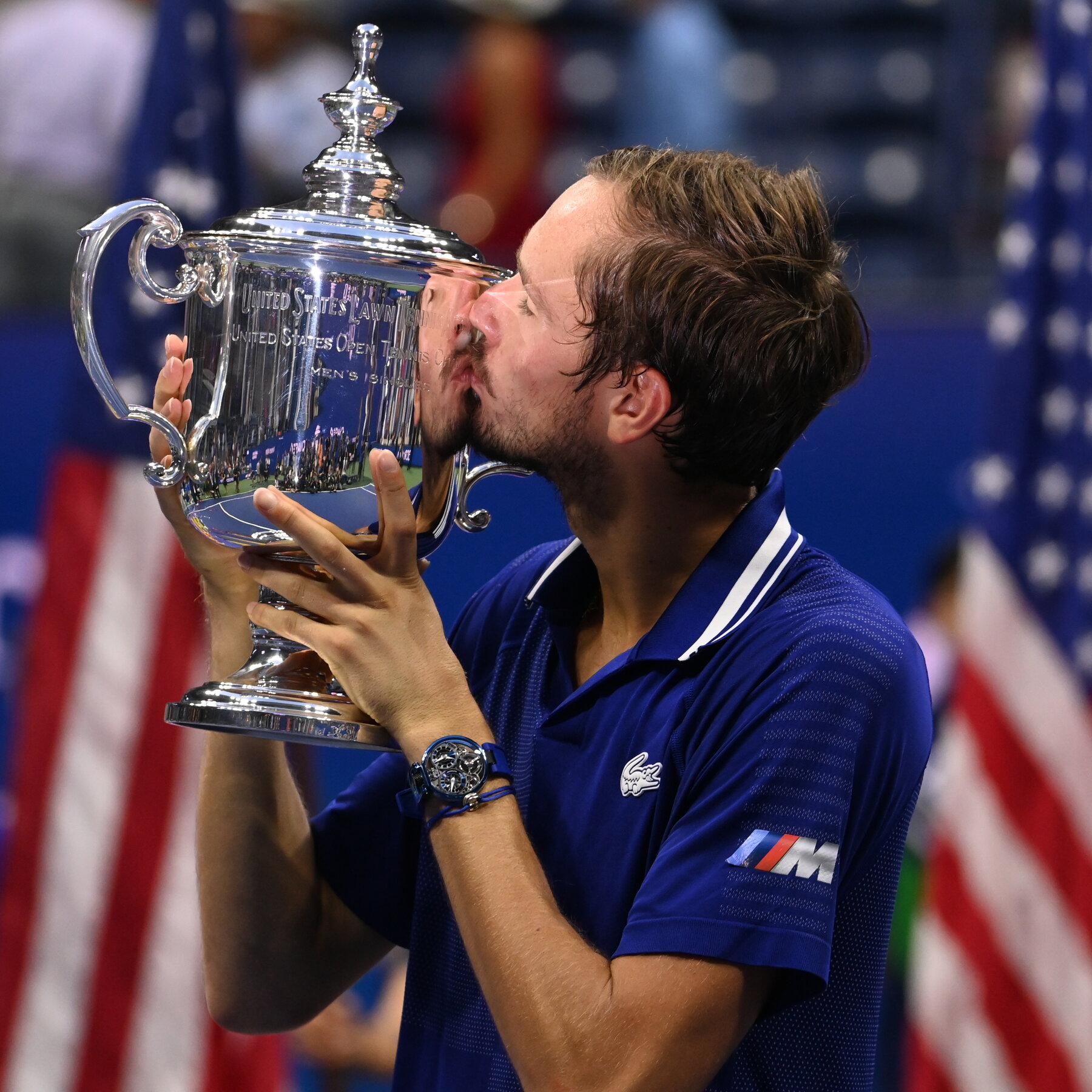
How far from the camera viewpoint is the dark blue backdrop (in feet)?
12.1

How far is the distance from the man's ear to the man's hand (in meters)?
0.19

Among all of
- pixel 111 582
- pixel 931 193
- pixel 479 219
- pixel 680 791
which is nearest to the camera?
pixel 680 791

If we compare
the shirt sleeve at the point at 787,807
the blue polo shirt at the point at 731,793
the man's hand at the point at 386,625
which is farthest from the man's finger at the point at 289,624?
the shirt sleeve at the point at 787,807

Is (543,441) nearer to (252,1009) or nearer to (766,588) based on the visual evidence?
(766,588)

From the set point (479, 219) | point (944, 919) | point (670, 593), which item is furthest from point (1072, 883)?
point (479, 219)

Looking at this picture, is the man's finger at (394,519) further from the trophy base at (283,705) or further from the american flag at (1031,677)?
the american flag at (1031,677)

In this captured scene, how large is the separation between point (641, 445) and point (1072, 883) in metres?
1.75

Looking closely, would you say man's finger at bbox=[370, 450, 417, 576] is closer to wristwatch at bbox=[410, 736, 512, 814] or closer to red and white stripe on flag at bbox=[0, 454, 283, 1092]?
wristwatch at bbox=[410, 736, 512, 814]

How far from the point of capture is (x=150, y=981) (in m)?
2.90

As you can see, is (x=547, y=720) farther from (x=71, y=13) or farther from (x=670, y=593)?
(x=71, y=13)

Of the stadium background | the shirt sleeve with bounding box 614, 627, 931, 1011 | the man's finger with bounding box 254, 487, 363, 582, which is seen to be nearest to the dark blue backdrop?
the stadium background

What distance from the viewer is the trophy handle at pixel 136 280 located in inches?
53.8

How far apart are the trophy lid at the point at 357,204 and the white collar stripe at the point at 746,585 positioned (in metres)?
0.37

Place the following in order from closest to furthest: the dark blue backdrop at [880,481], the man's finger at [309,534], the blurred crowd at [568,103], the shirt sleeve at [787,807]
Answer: the shirt sleeve at [787,807] → the man's finger at [309,534] → the dark blue backdrop at [880,481] → the blurred crowd at [568,103]
